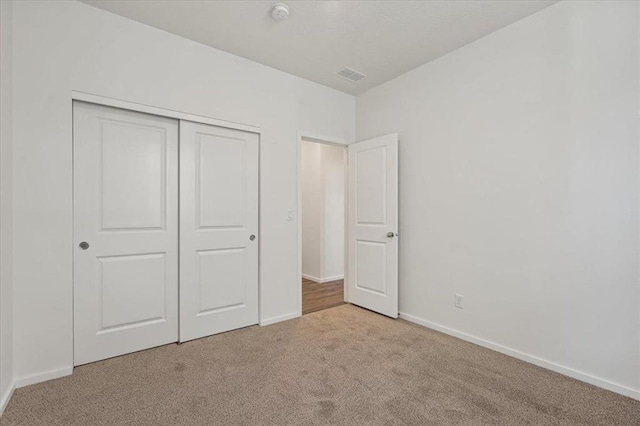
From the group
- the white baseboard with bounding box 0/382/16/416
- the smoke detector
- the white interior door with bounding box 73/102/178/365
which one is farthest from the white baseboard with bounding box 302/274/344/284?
the smoke detector

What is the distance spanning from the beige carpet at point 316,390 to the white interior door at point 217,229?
1.09 ft

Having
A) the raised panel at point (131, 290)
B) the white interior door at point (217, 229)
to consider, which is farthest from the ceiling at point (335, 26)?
the raised panel at point (131, 290)

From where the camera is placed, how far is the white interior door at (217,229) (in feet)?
8.93

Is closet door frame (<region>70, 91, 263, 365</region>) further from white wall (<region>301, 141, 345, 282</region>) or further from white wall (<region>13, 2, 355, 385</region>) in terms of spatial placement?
white wall (<region>301, 141, 345, 282</region>)

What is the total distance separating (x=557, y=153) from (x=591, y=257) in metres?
0.77

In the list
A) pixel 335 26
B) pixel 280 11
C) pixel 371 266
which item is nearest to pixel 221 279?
pixel 371 266

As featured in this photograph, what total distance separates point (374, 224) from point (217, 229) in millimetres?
1740

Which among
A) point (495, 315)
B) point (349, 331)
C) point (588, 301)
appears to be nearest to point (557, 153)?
point (588, 301)

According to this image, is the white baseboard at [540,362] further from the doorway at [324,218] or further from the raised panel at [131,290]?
the raised panel at [131,290]

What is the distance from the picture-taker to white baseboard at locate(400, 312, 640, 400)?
1.93m

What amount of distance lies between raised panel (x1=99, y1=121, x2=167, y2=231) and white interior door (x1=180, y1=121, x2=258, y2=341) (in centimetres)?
19

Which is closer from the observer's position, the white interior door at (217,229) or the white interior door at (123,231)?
the white interior door at (123,231)

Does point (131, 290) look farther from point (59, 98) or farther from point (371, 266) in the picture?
point (371, 266)

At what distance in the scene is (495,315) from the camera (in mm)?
2562
